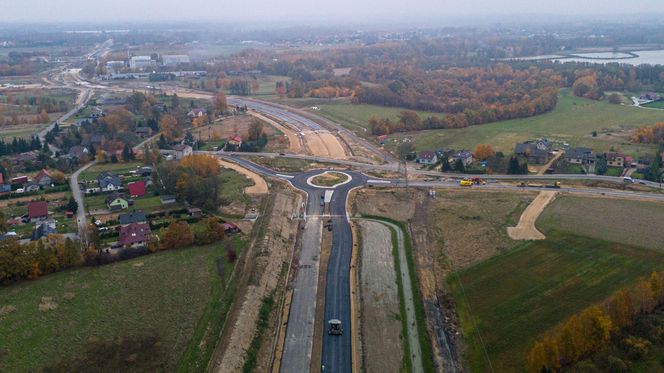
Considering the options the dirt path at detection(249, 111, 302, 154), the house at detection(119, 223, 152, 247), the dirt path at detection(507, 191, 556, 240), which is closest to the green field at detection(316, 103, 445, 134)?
the dirt path at detection(249, 111, 302, 154)

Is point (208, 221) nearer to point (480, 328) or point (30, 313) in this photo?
point (30, 313)

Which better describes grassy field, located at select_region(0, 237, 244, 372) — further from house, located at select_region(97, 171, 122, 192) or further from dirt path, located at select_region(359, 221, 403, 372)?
house, located at select_region(97, 171, 122, 192)

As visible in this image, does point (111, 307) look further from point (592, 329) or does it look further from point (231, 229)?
point (592, 329)

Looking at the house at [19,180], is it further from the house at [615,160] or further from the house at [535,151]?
the house at [615,160]

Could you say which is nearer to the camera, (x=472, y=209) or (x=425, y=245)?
(x=425, y=245)

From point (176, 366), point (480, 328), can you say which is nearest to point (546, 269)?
point (480, 328)

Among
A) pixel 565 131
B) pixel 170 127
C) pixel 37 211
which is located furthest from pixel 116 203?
pixel 565 131

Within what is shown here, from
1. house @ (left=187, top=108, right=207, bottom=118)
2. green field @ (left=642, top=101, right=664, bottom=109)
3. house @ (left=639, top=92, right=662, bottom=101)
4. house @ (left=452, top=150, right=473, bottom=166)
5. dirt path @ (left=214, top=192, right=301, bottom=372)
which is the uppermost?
house @ (left=639, top=92, right=662, bottom=101)
